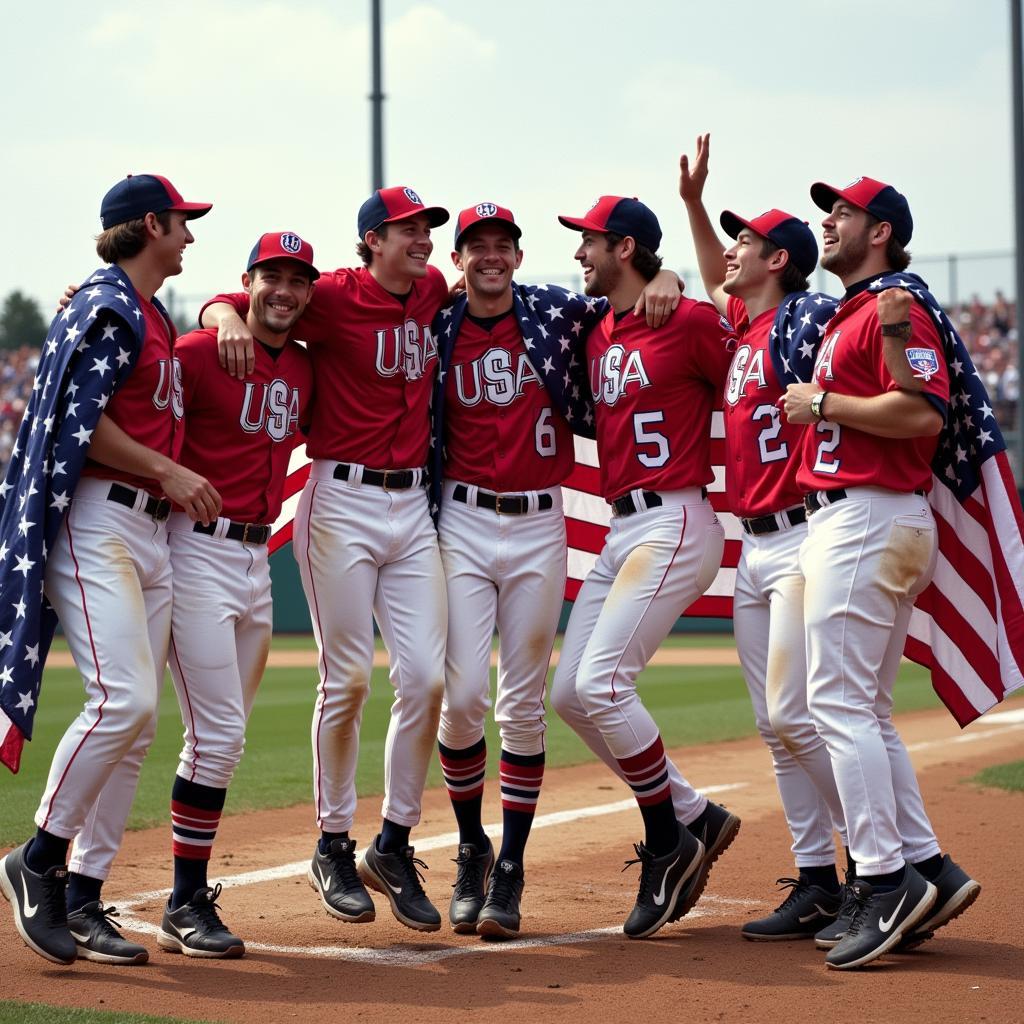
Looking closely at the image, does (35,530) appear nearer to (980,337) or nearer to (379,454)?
(379,454)

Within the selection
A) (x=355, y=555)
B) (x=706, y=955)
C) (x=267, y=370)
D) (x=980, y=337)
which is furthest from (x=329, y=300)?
(x=980, y=337)

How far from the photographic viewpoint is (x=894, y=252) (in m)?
5.17

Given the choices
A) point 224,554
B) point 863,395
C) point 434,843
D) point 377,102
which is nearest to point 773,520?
point 863,395

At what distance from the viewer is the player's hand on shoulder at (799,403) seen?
16.2 ft

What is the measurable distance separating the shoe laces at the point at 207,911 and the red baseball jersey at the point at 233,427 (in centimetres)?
127

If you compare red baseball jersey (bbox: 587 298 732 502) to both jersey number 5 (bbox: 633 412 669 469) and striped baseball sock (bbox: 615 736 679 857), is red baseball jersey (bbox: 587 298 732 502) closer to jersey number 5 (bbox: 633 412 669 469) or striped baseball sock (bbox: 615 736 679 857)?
jersey number 5 (bbox: 633 412 669 469)

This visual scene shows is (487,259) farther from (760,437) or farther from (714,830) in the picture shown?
(714,830)

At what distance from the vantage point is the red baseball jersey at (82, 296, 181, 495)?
16.3 feet

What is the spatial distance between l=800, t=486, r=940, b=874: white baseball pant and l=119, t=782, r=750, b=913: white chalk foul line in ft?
8.50

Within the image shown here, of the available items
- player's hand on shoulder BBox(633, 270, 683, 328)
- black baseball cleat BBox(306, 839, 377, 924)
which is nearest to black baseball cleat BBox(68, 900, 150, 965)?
black baseball cleat BBox(306, 839, 377, 924)

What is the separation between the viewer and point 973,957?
4867 mm

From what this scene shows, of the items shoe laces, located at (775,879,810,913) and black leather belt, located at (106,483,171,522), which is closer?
black leather belt, located at (106,483,171,522)

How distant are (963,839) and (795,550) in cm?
254

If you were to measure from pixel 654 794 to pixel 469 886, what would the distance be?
2.48ft
